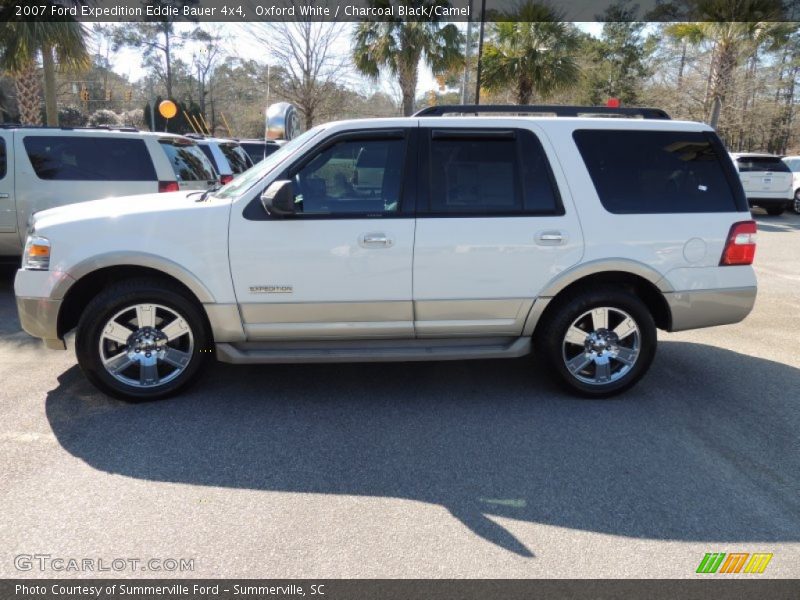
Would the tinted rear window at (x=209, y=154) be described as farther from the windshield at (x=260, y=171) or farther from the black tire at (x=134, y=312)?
the black tire at (x=134, y=312)

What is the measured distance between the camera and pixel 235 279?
4.04 meters

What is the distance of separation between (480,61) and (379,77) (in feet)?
14.2

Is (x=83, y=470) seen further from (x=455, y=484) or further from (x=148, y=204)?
(x=455, y=484)

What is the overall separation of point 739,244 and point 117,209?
4430 millimetres

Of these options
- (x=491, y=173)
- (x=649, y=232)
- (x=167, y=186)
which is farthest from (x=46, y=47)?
Answer: (x=649, y=232)

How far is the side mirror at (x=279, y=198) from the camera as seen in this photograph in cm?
383

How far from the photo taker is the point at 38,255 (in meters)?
4.08

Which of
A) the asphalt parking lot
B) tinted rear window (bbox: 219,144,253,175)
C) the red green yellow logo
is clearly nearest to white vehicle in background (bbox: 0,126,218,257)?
the asphalt parking lot

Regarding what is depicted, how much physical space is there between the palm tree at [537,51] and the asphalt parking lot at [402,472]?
16.3 meters

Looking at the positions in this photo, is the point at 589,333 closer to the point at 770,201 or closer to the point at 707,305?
the point at 707,305

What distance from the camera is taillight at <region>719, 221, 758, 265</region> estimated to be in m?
4.38

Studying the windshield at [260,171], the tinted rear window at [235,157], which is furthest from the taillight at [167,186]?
the windshield at [260,171]

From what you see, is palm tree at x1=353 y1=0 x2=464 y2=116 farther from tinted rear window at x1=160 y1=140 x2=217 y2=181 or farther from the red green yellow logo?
the red green yellow logo

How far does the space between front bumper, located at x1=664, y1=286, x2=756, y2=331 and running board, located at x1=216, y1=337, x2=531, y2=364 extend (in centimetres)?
113
